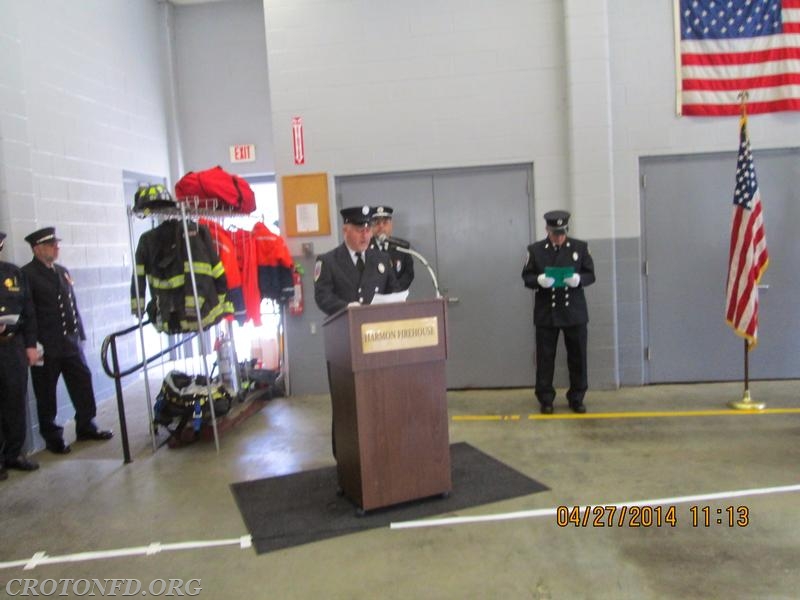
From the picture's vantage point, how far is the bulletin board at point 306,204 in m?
5.96

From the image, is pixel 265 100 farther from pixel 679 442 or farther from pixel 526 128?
pixel 679 442

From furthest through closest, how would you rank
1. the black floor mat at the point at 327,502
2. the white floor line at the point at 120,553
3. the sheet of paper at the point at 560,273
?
the sheet of paper at the point at 560,273 → the black floor mat at the point at 327,502 → the white floor line at the point at 120,553

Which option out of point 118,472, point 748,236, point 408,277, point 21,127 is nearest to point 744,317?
point 748,236

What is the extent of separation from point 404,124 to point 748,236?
305 centimetres

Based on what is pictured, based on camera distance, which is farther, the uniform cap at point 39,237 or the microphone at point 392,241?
the microphone at point 392,241

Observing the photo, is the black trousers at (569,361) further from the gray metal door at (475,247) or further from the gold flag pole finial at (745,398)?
the gold flag pole finial at (745,398)

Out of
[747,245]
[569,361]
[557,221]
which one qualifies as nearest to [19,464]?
[569,361]

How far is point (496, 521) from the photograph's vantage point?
3219 millimetres

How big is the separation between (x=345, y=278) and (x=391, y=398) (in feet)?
2.77

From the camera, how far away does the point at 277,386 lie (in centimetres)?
620

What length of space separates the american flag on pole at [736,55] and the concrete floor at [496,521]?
2.56 metres

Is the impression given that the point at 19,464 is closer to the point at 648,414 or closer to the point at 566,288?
the point at 566,288
